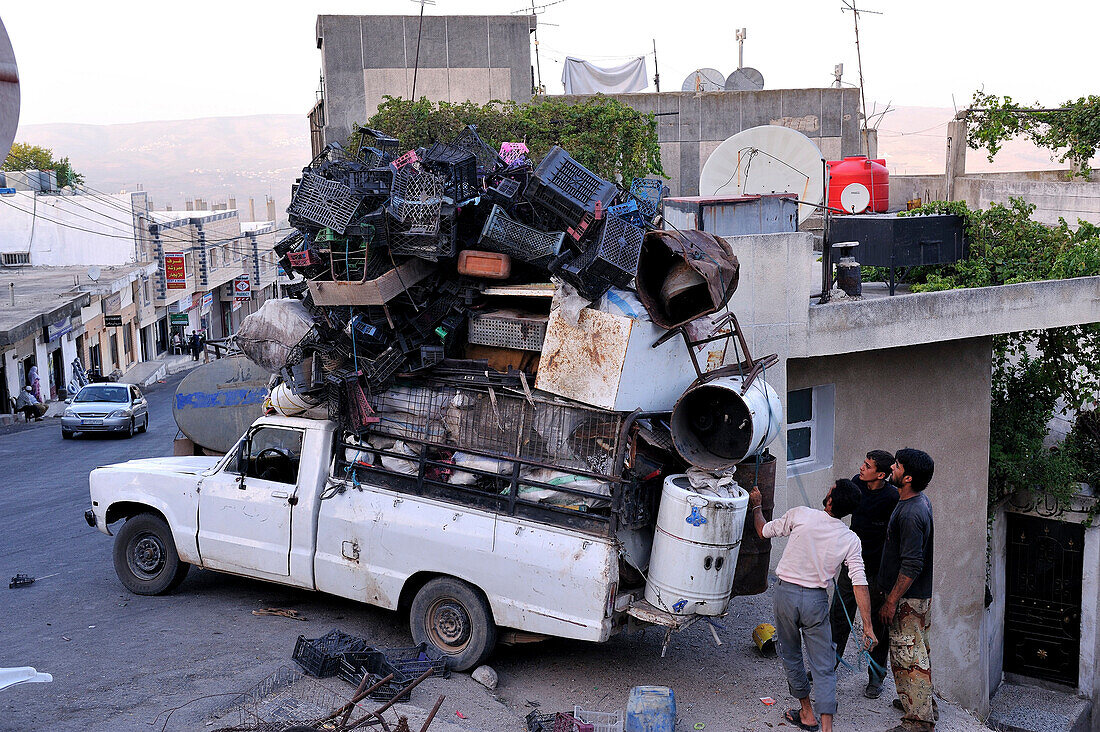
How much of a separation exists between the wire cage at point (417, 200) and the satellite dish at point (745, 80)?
29.1 m

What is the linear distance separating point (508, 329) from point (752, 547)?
230 cm

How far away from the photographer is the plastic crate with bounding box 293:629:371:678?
6.11 metres

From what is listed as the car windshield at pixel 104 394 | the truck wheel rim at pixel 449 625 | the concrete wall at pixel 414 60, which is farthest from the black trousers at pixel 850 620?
the concrete wall at pixel 414 60

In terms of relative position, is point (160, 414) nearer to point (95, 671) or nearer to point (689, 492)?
point (95, 671)

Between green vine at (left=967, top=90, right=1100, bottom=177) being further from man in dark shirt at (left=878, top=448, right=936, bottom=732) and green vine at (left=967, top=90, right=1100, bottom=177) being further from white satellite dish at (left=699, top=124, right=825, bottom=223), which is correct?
man in dark shirt at (left=878, top=448, right=936, bottom=732)

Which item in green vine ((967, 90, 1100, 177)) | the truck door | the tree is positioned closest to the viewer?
the truck door

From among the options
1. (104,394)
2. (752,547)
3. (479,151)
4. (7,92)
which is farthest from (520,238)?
(104,394)

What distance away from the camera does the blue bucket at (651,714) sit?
18.2 feet

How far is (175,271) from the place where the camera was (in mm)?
45219

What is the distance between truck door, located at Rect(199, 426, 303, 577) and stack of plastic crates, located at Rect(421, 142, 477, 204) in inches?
90.1

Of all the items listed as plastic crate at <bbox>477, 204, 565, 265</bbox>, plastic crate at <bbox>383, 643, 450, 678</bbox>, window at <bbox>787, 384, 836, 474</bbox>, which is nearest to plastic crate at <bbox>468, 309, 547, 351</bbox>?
plastic crate at <bbox>477, 204, 565, 265</bbox>

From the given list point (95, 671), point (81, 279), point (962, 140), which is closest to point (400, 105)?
point (962, 140)

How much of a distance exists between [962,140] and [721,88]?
16.9 meters

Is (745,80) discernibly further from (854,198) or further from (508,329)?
(508,329)
